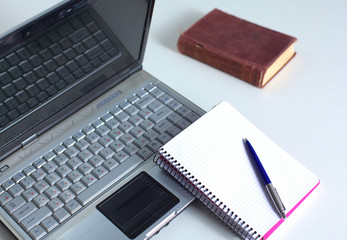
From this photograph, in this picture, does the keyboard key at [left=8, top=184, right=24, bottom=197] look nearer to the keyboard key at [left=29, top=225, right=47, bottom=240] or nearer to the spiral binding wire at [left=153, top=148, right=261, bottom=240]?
the keyboard key at [left=29, top=225, right=47, bottom=240]

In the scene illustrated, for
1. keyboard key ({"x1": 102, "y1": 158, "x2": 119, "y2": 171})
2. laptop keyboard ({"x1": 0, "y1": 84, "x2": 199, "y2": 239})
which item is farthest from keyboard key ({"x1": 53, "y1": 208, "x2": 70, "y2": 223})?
keyboard key ({"x1": 102, "y1": 158, "x2": 119, "y2": 171})

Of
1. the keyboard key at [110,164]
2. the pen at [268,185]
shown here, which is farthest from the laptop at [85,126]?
the pen at [268,185]

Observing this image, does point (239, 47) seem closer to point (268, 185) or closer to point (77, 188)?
point (268, 185)

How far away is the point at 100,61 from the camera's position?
1.00 metres

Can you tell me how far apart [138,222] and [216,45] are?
17.8 inches

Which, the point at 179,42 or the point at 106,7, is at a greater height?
the point at 106,7

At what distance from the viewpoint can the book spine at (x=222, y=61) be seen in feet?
3.59

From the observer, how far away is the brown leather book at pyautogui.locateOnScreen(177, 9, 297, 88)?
1.10m

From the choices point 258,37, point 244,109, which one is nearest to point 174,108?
point 244,109

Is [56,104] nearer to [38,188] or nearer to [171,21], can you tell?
[38,188]

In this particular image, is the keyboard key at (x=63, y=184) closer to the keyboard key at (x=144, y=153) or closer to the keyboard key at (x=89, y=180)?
the keyboard key at (x=89, y=180)

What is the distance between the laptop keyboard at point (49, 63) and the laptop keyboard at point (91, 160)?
9cm

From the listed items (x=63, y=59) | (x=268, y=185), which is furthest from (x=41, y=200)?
(x=268, y=185)

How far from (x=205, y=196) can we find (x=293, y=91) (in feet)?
1.19
